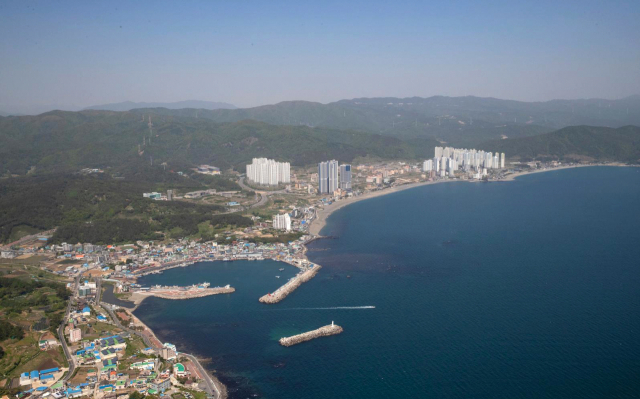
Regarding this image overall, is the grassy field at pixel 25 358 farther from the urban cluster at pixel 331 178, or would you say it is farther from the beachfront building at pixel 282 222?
the urban cluster at pixel 331 178

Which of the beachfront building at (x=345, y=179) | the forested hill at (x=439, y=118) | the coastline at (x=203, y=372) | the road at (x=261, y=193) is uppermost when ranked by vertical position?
the forested hill at (x=439, y=118)

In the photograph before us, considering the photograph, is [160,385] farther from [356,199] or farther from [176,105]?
[176,105]

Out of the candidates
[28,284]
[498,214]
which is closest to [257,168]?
[498,214]

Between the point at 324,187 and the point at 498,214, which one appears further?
the point at 324,187

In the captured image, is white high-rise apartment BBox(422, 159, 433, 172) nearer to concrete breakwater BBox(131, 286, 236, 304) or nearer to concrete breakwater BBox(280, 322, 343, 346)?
concrete breakwater BBox(131, 286, 236, 304)

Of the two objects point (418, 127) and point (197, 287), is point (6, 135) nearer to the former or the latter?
point (197, 287)

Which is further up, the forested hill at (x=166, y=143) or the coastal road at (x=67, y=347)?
the forested hill at (x=166, y=143)

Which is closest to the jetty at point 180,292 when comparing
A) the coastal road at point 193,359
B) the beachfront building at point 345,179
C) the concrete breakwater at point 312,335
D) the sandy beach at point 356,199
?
the coastal road at point 193,359

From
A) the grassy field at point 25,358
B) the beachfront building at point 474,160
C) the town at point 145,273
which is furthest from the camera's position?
the beachfront building at point 474,160
